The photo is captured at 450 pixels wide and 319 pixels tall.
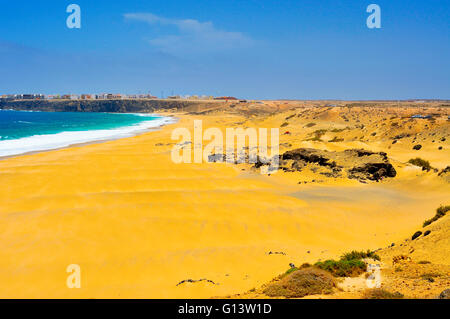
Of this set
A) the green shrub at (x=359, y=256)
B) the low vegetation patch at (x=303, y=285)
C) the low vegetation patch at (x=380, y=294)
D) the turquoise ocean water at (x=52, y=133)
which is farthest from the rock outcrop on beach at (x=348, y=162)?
the turquoise ocean water at (x=52, y=133)

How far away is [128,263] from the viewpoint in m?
10.2

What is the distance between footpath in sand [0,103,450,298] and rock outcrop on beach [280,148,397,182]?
2.31 feet

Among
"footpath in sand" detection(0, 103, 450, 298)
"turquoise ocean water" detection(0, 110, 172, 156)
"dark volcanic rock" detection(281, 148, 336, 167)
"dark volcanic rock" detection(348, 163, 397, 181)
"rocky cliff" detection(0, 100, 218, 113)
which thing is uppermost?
"rocky cliff" detection(0, 100, 218, 113)

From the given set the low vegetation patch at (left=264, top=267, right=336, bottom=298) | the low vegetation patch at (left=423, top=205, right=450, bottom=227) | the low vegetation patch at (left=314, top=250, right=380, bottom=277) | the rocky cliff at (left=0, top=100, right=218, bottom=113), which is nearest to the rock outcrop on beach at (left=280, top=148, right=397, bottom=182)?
the low vegetation patch at (left=423, top=205, right=450, bottom=227)

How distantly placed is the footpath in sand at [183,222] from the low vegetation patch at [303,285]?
126cm

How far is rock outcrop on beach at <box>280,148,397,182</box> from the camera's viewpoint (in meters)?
20.7

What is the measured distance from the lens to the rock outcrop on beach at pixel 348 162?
67.8ft

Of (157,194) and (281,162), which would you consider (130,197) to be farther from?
(281,162)

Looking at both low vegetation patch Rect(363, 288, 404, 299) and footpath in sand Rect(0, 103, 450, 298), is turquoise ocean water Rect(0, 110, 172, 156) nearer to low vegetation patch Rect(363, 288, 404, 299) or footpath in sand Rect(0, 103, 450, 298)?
footpath in sand Rect(0, 103, 450, 298)

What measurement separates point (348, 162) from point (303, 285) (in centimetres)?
1664

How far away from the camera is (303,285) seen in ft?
24.0

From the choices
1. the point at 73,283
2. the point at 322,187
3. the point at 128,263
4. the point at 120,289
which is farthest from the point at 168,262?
the point at 322,187

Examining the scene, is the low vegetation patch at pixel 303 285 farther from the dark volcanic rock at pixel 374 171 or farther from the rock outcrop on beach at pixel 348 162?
the dark volcanic rock at pixel 374 171

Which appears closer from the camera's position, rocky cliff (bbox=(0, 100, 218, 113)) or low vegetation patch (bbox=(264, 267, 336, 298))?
low vegetation patch (bbox=(264, 267, 336, 298))
